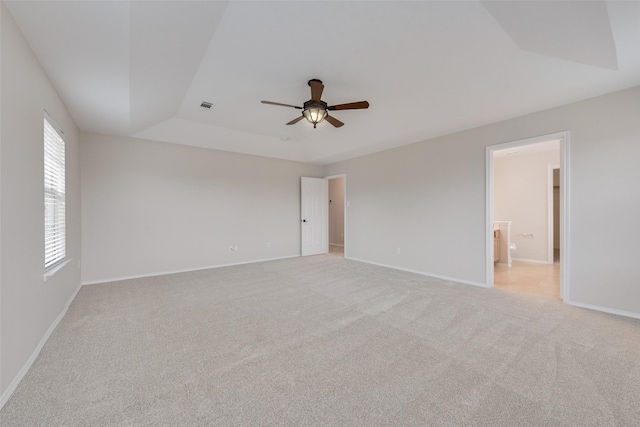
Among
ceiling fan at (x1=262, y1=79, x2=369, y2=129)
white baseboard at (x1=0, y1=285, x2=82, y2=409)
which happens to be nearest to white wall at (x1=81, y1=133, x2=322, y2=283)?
white baseboard at (x1=0, y1=285, x2=82, y2=409)

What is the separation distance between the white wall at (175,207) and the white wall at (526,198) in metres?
5.13

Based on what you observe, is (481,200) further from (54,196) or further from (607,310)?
(54,196)

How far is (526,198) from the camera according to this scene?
602 centimetres

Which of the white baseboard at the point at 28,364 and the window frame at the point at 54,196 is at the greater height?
the window frame at the point at 54,196

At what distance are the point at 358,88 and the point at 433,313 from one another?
9.15ft

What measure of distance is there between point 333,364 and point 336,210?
23.1 ft

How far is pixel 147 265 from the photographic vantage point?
15.4ft

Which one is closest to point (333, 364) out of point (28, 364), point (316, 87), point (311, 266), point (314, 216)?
point (28, 364)

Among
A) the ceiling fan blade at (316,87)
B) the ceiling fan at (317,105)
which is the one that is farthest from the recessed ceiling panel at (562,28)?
the ceiling fan blade at (316,87)

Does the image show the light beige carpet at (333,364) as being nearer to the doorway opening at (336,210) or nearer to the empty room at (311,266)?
the empty room at (311,266)

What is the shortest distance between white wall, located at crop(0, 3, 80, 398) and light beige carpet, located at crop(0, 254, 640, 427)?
26 cm

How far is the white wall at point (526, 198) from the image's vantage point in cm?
574

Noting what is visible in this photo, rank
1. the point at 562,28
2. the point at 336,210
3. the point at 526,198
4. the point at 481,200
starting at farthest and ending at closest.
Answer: the point at 336,210
the point at 526,198
the point at 481,200
the point at 562,28

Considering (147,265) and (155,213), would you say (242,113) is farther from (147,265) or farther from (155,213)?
(147,265)
